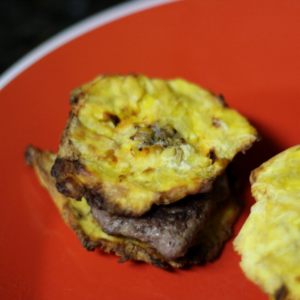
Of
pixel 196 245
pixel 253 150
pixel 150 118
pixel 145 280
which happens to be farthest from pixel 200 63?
pixel 145 280

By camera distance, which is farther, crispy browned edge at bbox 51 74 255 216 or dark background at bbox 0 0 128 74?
dark background at bbox 0 0 128 74

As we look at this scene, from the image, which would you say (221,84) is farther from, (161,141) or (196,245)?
(196,245)

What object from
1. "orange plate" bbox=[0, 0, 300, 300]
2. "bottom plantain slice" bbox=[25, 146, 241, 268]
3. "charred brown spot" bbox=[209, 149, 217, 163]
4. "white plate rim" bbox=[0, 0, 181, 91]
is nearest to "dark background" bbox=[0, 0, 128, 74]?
"white plate rim" bbox=[0, 0, 181, 91]

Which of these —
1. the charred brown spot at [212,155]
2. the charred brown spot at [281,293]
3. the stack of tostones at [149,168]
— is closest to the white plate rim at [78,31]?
the stack of tostones at [149,168]

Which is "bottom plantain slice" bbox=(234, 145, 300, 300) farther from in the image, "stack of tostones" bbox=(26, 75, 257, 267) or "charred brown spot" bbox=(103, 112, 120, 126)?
"charred brown spot" bbox=(103, 112, 120, 126)

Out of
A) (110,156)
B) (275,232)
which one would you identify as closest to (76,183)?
(110,156)

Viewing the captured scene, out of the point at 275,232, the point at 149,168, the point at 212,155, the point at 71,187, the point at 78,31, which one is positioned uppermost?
the point at 78,31

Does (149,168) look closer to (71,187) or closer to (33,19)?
(71,187)
